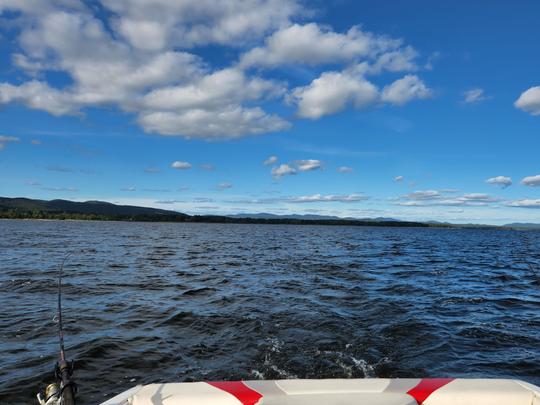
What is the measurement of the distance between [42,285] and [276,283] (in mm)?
10313

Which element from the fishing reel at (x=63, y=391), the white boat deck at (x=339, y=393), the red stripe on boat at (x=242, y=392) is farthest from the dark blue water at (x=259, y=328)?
the red stripe on boat at (x=242, y=392)

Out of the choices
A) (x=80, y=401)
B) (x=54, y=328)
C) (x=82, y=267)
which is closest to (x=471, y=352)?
(x=80, y=401)

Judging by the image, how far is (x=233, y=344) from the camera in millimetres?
9844

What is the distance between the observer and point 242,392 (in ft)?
14.4

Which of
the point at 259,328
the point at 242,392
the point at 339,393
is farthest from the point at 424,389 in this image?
the point at 259,328

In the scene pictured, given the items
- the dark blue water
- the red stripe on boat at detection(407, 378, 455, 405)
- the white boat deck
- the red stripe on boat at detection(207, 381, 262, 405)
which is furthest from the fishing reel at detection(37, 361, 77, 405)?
the red stripe on boat at detection(407, 378, 455, 405)

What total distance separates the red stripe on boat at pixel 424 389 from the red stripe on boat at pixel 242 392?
69.3 inches

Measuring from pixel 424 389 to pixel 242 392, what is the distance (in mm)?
2105

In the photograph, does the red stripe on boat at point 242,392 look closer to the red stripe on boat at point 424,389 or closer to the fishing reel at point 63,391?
the fishing reel at point 63,391

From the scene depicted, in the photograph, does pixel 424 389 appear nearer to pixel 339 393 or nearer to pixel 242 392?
pixel 339 393

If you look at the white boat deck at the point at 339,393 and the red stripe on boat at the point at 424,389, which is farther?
the red stripe on boat at the point at 424,389

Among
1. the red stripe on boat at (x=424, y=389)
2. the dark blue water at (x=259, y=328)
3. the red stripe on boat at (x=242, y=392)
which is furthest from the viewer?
the dark blue water at (x=259, y=328)

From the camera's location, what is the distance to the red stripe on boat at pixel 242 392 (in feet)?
13.9

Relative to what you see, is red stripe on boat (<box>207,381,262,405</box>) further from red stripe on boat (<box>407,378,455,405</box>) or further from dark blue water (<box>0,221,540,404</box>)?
dark blue water (<box>0,221,540,404</box>)
